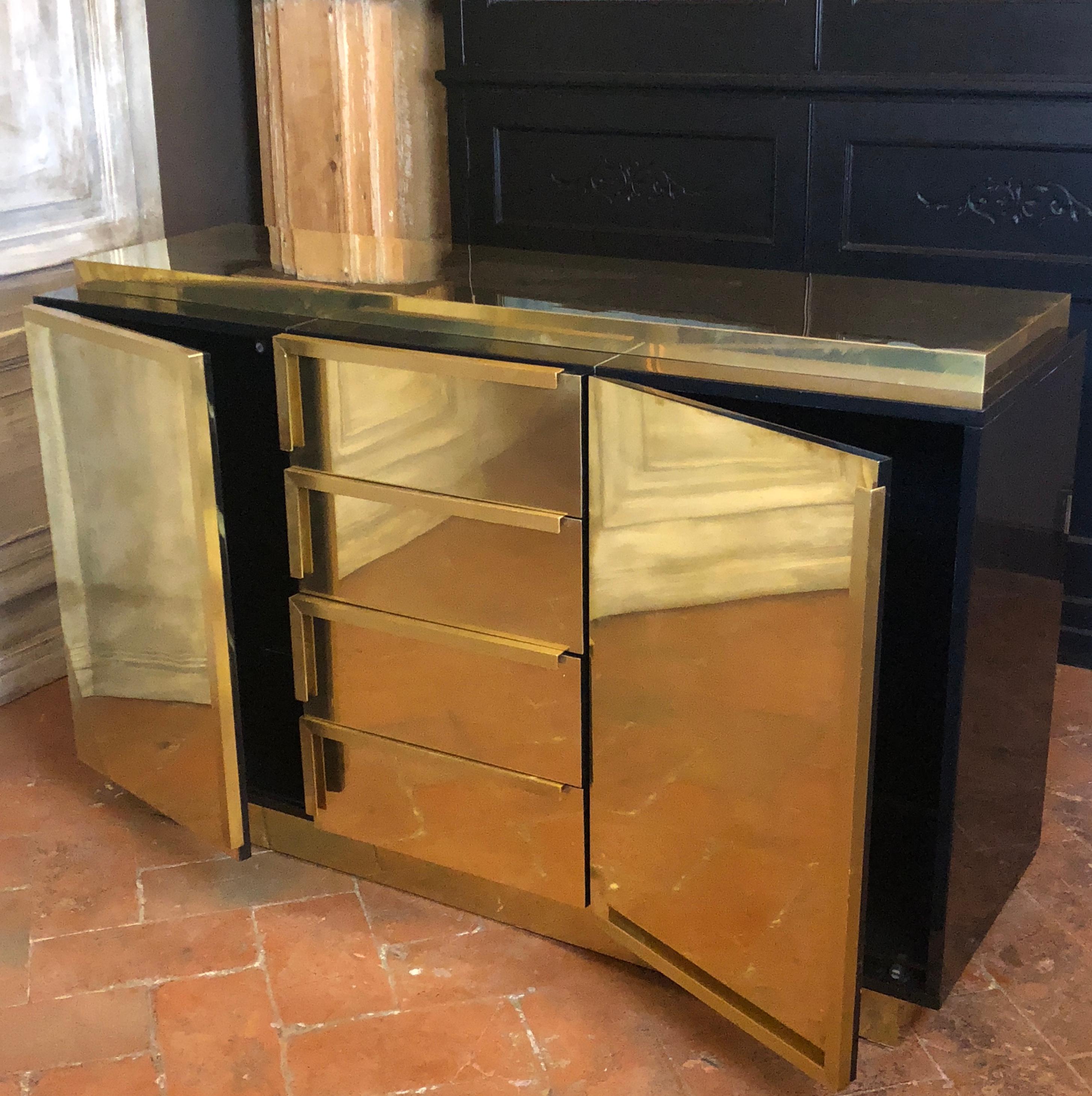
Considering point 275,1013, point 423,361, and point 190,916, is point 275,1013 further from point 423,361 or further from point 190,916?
point 423,361

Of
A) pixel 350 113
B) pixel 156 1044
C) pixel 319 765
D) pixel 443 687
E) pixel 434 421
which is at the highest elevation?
pixel 350 113

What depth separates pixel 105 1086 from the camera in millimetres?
1842

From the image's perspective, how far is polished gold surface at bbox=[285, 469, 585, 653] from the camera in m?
1.86

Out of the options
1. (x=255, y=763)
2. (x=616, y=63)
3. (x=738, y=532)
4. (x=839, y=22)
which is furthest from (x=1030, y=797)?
(x=616, y=63)

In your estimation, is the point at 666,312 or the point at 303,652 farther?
the point at 303,652

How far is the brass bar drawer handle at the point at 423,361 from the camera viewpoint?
1.77 metres

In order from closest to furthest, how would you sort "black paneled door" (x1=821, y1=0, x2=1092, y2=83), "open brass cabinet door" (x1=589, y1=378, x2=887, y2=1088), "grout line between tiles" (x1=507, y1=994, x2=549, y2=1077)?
"open brass cabinet door" (x1=589, y1=378, x2=887, y2=1088)
"grout line between tiles" (x1=507, y1=994, x2=549, y2=1077)
"black paneled door" (x1=821, y1=0, x2=1092, y2=83)

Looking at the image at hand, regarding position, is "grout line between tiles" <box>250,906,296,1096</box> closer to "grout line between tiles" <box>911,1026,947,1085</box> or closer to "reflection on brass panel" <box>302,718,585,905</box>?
"reflection on brass panel" <box>302,718,585,905</box>

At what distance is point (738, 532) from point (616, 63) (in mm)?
1967

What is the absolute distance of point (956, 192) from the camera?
2.94 metres

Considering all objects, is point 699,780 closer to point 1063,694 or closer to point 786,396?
point 786,396

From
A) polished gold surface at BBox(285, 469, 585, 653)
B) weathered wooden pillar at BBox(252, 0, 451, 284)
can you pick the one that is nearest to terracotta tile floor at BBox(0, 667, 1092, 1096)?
polished gold surface at BBox(285, 469, 585, 653)

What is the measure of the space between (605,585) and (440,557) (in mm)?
284

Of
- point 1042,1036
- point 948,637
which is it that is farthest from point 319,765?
point 1042,1036
